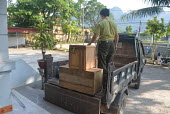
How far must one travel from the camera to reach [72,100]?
293 cm

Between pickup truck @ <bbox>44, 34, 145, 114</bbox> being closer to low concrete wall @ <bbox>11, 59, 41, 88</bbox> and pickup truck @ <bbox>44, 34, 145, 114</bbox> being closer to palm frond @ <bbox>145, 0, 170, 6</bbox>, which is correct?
low concrete wall @ <bbox>11, 59, 41, 88</bbox>

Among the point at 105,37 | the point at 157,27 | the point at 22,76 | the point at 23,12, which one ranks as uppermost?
the point at 23,12

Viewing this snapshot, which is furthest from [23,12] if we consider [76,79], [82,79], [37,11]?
[82,79]

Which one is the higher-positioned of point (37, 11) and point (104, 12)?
point (37, 11)

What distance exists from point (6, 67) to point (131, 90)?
13.8 feet

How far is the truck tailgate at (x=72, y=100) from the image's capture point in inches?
104

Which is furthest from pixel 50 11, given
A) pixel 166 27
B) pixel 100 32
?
pixel 100 32

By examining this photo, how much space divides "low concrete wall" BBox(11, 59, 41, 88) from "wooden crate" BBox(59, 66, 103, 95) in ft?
8.80

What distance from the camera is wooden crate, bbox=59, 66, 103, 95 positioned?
2.63 m

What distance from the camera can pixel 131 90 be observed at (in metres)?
5.32

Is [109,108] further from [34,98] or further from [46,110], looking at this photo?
[34,98]

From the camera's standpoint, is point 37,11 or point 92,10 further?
point 92,10

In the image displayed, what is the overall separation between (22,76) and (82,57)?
11.4 feet

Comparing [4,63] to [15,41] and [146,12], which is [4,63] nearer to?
[146,12]
